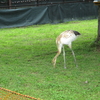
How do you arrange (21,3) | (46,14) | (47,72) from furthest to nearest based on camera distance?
(21,3)
(46,14)
(47,72)

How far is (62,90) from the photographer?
5734mm

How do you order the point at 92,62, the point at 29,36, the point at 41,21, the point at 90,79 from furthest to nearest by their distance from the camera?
the point at 41,21, the point at 29,36, the point at 92,62, the point at 90,79

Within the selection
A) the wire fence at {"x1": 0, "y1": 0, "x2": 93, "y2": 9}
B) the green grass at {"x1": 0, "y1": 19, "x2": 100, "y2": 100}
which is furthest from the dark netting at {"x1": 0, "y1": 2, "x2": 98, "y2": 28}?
the green grass at {"x1": 0, "y1": 19, "x2": 100, "y2": 100}

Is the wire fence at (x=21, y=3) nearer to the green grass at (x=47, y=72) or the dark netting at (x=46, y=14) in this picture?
the dark netting at (x=46, y=14)

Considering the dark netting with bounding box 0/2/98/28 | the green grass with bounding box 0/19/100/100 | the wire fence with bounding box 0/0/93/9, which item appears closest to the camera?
the green grass with bounding box 0/19/100/100

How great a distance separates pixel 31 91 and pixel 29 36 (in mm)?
8341

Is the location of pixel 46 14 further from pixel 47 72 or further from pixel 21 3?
pixel 47 72

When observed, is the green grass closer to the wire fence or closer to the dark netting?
the dark netting

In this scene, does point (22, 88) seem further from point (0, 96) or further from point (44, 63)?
point (44, 63)

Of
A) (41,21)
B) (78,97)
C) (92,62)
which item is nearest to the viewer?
(78,97)

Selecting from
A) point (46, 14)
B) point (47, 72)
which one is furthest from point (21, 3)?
point (47, 72)

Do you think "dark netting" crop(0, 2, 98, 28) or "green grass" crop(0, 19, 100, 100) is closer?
"green grass" crop(0, 19, 100, 100)

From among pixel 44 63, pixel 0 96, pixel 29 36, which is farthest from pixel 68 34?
pixel 29 36

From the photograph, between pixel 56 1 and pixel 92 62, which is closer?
pixel 92 62
